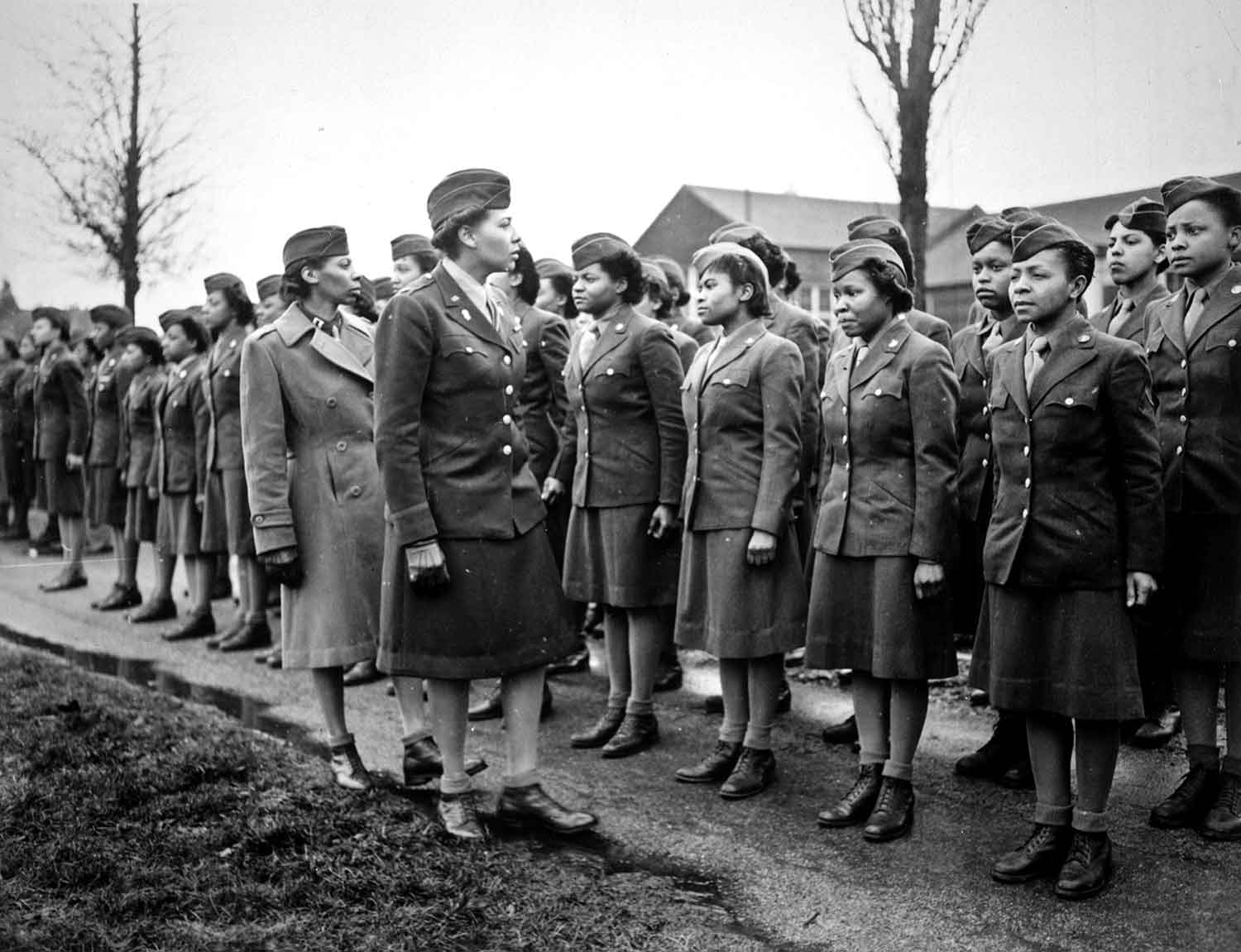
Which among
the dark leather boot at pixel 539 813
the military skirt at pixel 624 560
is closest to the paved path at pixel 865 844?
the dark leather boot at pixel 539 813

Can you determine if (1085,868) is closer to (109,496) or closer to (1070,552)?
(1070,552)

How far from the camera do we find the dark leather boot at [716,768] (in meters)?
5.20

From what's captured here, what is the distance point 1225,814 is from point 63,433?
10.1m

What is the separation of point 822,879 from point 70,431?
910 centimetres

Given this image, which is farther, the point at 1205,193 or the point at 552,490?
the point at 552,490

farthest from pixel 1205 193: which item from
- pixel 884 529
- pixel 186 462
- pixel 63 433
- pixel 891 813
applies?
pixel 63 433

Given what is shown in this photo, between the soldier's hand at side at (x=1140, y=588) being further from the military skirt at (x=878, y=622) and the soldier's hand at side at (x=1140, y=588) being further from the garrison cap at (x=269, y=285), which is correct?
the garrison cap at (x=269, y=285)

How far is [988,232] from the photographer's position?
5457mm

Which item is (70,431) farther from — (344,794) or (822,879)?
(822,879)

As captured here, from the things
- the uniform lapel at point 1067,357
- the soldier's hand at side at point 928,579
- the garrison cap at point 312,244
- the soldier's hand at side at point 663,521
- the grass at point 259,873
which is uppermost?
the garrison cap at point 312,244

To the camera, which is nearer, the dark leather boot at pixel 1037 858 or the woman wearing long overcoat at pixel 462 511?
the dark leather boot at pixel 1037 858

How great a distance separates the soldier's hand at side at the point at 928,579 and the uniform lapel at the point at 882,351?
30.1 inches

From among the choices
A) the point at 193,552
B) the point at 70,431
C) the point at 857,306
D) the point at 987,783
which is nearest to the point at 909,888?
the point at 987,783

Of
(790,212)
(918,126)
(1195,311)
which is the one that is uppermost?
(790,212)
